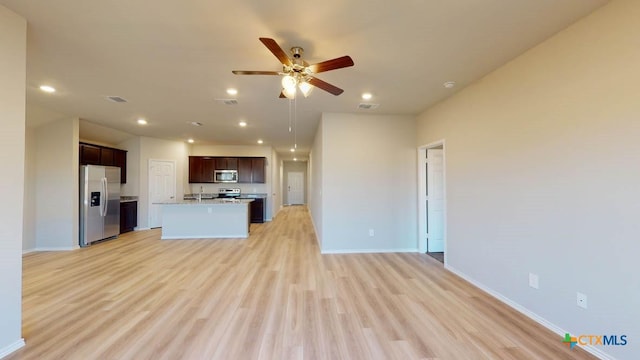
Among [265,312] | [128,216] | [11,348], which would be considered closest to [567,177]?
[265,312]

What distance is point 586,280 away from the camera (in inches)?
81.4

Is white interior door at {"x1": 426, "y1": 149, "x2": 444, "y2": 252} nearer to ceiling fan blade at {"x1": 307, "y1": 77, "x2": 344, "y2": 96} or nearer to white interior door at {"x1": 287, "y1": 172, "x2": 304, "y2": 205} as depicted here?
ceiling fan blade at {"x1": 307, "y1": 77, "x2": 344, "y2": 96}

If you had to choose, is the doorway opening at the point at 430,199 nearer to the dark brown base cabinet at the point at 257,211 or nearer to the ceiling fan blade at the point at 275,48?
the ceiling fan blade at the point at 275,48

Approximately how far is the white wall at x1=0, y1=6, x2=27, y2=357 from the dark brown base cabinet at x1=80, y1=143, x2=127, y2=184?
4.59 meters

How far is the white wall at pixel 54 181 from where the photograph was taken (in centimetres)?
493

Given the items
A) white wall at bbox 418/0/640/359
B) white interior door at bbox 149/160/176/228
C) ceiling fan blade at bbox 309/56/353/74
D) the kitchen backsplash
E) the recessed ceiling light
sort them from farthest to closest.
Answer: the kitchen backsplash
white interior door at bbox 149/160/176/228
the recessed ceiling light
ceiling fan blade at bbox 309/56/353/74
white wall at bbox 418/0/640/359

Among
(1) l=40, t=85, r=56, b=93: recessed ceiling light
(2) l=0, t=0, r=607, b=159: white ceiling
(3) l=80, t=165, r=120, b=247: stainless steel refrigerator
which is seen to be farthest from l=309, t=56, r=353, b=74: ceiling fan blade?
(3) l=80, t=165, r=120, b=247: stainless steel refrigerator

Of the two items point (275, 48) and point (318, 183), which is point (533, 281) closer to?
point (275, 48)

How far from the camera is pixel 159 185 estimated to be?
24.3ft

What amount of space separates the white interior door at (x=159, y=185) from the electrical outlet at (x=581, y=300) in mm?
8288

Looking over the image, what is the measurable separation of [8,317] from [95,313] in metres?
0.73

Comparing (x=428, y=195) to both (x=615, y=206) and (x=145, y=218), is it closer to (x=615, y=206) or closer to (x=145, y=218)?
(x=615, y=206)

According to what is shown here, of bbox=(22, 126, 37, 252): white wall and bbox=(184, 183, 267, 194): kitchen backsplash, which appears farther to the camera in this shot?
bbox=(184, 183, 267, 194): kitchen backsplash

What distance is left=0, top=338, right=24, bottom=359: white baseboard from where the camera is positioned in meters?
1.89
